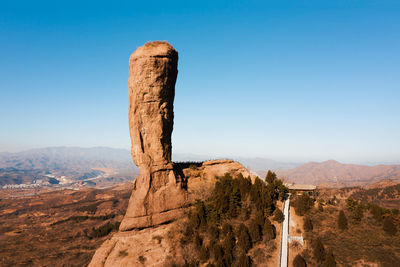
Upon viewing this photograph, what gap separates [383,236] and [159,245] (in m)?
27.9

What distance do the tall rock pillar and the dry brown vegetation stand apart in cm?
2922

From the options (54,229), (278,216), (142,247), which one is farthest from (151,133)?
(54,229)

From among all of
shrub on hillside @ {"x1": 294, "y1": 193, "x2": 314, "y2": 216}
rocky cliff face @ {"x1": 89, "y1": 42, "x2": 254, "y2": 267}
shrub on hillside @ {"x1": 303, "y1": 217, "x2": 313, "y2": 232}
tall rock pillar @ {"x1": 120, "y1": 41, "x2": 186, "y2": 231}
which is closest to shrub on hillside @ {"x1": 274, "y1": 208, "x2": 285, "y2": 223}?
shrub on hillside @ {"x1": 303, "y1": 217, "x2": 313, "y2": 232}

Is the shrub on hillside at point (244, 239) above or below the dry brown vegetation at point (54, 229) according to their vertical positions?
above

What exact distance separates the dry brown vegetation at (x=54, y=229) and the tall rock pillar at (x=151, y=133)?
2922 cm

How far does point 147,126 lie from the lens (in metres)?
29.2

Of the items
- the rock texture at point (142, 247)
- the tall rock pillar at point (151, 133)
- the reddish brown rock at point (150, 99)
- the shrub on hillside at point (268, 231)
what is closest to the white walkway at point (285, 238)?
the shrub on hillside at point (268, 231)

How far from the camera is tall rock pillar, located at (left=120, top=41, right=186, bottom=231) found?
92.6ft

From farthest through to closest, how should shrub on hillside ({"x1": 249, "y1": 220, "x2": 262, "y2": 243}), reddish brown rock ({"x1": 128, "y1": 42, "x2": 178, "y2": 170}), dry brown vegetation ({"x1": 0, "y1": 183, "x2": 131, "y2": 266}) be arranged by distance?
dry brown vegetation ({"x1": 0, "y1": 183, "x2": 131, "y2": 266})
reddish brown rock ({"x1": 128, "y1": 42, "x2": 178, "y2": 170})
shrub on hillside ({"x1": 249, "y1": 220, "x2": 262, "y2": 243})

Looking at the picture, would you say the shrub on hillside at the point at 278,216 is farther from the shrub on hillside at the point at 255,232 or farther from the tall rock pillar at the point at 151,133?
the tall rock pillar at the point at 151,133

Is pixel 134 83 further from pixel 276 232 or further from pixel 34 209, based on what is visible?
pixel 34 209

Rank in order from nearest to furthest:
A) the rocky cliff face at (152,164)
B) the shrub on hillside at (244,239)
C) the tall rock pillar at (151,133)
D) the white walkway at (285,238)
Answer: the white walkway at (285,238) → the shrub on hillside at (244,239) → the rocky cliff face at (152,164) → the tall rock pillar at (151,133)

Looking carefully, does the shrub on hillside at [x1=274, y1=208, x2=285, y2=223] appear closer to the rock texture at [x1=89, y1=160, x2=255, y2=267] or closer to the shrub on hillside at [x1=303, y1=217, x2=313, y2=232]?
the shrub on hillside at [x1=303, y1=217, x2=313, y2=232]

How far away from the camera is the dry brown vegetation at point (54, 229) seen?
50531 mm
